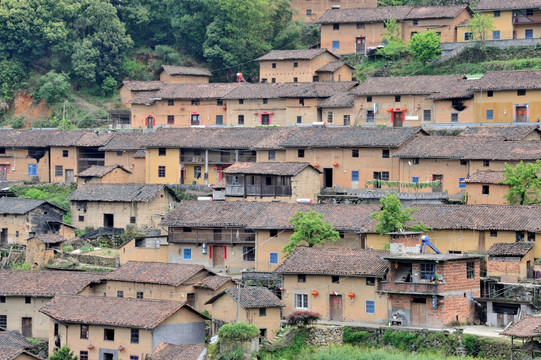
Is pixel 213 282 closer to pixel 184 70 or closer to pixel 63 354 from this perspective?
pixel 63 354

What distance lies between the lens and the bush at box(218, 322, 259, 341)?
53469mm

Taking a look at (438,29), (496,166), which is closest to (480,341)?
(496,166)

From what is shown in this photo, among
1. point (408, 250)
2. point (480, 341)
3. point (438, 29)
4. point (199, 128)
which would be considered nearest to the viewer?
point (480, 341)

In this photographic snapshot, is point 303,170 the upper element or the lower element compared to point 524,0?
lower

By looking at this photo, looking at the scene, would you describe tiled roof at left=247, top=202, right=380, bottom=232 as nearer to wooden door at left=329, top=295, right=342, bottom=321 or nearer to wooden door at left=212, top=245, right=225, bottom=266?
wooden door at left=212, top=245, right=225, bottom=266

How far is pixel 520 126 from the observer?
2827 inches

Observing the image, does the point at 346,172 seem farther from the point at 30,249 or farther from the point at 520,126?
the point at 30,249

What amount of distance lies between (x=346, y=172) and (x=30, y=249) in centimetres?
1885

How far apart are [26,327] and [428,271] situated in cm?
2075

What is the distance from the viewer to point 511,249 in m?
57.2

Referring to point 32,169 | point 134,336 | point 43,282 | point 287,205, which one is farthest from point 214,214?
point 32,169

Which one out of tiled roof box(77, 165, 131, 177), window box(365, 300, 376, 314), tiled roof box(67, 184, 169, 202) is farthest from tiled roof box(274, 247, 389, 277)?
tiled roof box(77, 165, 131, 177)

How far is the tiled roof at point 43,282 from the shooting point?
61500 millimetres

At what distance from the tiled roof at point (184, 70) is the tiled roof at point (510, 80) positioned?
24.6 m
